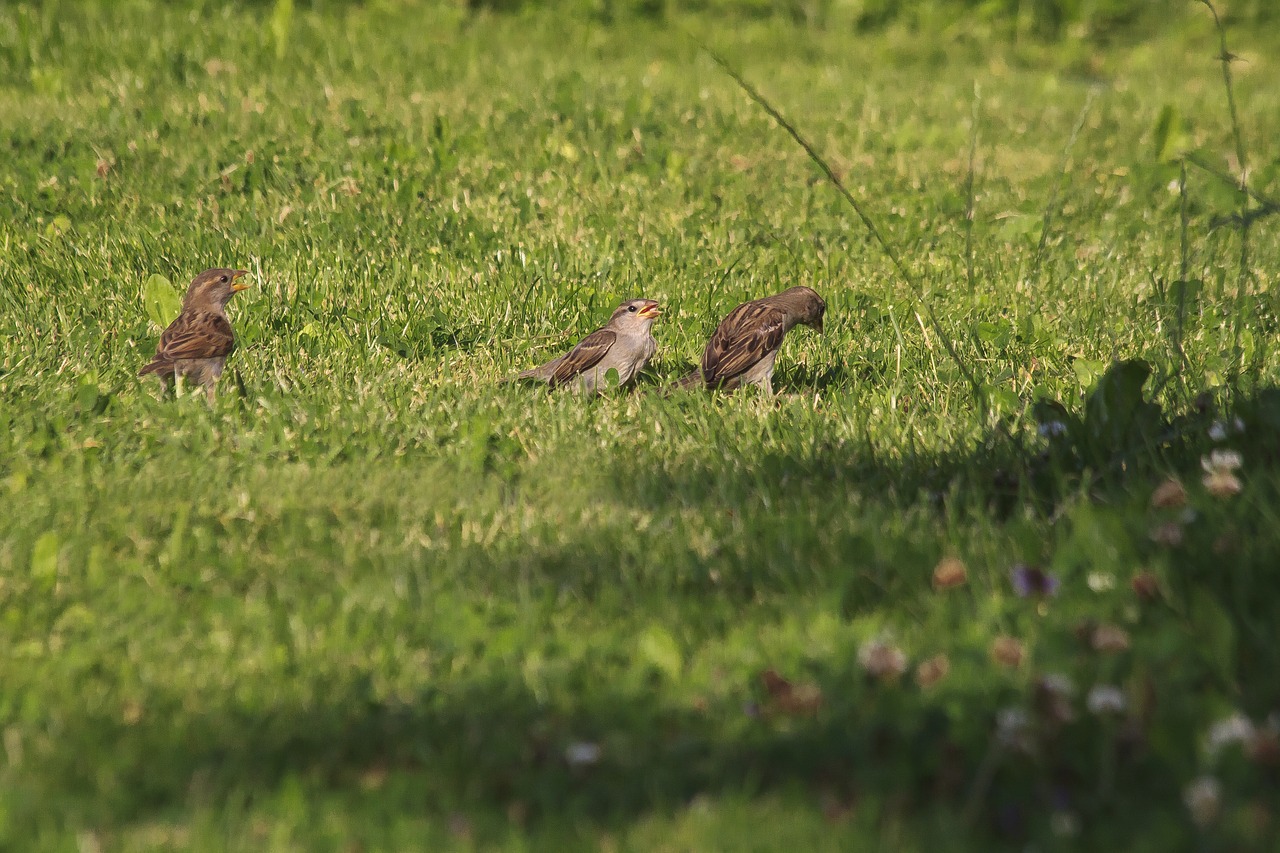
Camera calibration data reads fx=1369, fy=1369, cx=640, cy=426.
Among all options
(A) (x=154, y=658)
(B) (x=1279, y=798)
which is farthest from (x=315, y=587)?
(B) (x=1279, y=798)

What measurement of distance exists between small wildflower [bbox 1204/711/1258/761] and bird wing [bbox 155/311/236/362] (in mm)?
4554

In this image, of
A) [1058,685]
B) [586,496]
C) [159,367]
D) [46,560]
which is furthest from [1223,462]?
[159,367]

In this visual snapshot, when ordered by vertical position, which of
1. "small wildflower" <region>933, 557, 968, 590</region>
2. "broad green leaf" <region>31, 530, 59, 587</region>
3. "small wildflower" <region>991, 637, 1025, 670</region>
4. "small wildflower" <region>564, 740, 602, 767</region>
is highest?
"small wildflower" <region>991, 637, 1025, 670</region>

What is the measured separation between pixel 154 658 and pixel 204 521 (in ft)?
3.47

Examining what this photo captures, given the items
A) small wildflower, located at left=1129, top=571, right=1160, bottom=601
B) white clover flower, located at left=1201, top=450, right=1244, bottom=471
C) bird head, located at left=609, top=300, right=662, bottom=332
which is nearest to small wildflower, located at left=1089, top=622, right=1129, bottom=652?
small wildflower, located at left=1129, top=571, right=1160, bottom=601

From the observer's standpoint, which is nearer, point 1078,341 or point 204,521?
point 204,521

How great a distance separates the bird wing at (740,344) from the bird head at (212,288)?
2.29m

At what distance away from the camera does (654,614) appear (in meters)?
4.25

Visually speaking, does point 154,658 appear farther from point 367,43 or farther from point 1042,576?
point 367,43

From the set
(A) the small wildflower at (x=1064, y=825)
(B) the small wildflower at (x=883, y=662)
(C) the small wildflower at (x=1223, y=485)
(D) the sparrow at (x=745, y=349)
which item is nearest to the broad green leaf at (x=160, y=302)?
(D) the sparrow at (x=745, y=349)

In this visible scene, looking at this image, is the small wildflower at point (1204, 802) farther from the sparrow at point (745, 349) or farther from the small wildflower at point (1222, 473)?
the sparrow at point (745, 349)

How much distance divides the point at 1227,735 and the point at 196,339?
15.2 ft

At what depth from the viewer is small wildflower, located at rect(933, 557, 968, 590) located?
13.4 feet

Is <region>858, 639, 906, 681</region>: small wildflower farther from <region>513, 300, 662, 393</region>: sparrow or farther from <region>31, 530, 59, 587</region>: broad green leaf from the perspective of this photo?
<region>513, 300, 662, 393</region>: sparrow
